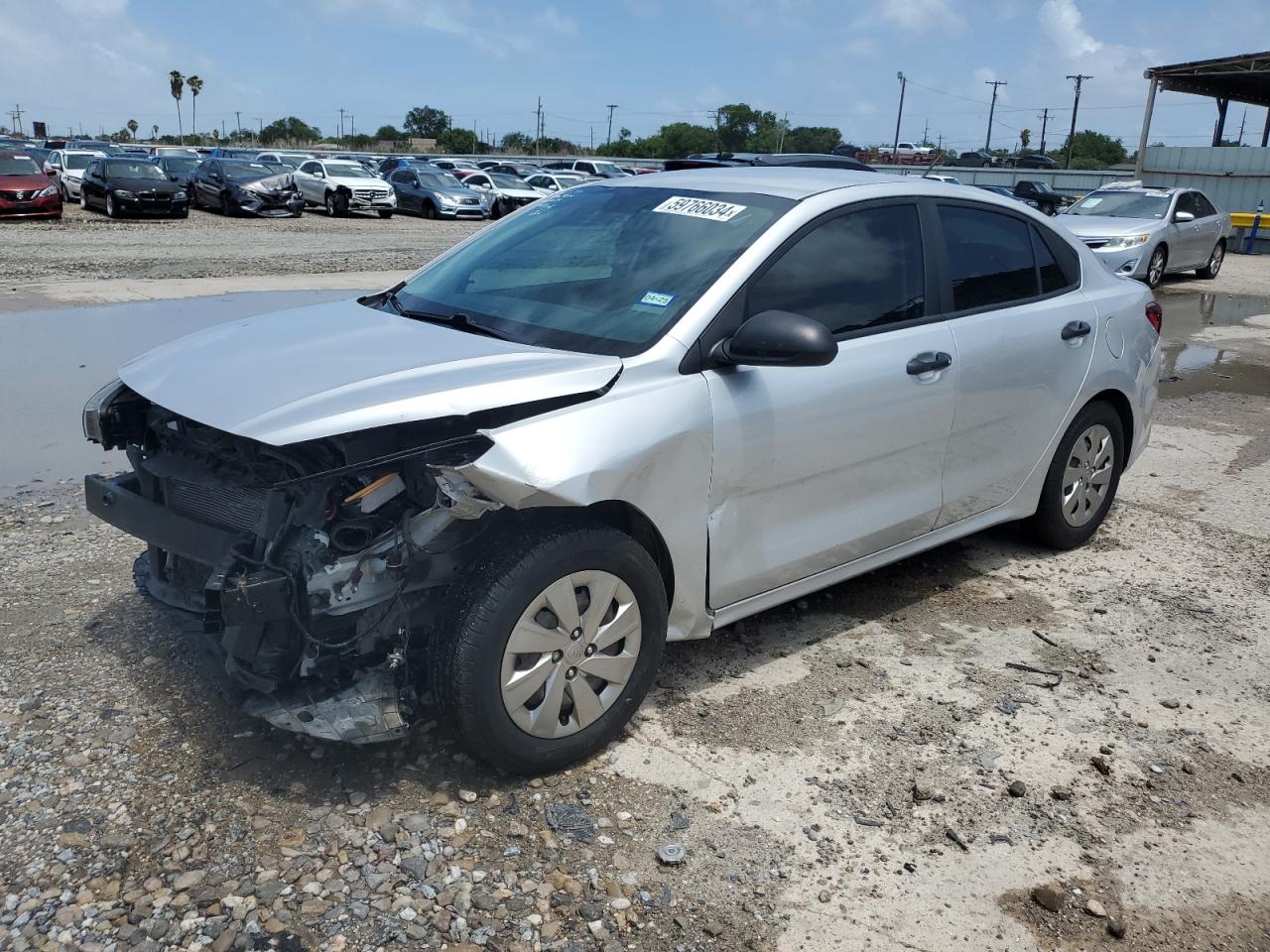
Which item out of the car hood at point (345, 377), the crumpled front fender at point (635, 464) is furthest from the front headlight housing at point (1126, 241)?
the car hood at point (345, 377)

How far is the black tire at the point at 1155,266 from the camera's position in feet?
55.8

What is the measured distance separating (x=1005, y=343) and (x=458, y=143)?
344ft

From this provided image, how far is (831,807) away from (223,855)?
173 cm

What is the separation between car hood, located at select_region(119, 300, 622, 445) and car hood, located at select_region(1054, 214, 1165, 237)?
1497 cm

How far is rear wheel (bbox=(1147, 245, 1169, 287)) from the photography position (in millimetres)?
17025

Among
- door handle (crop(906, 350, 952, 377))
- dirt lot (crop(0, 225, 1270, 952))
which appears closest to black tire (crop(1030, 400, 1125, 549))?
dirt lot (crop(0, 225, 1270, 952))

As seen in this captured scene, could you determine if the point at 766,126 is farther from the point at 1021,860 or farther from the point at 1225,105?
the point at 1021,860

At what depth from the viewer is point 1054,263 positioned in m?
4.89

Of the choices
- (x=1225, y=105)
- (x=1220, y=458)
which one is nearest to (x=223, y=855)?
(x=1220, y=458)

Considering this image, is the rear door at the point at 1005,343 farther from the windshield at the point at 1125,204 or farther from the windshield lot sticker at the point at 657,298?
the windshield at the point at 1125,204

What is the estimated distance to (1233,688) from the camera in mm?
4008

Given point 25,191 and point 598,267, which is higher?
point 598,267

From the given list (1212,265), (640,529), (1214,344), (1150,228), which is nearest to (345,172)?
(1150,228)

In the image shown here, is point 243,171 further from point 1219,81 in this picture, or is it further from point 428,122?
point 428,122
